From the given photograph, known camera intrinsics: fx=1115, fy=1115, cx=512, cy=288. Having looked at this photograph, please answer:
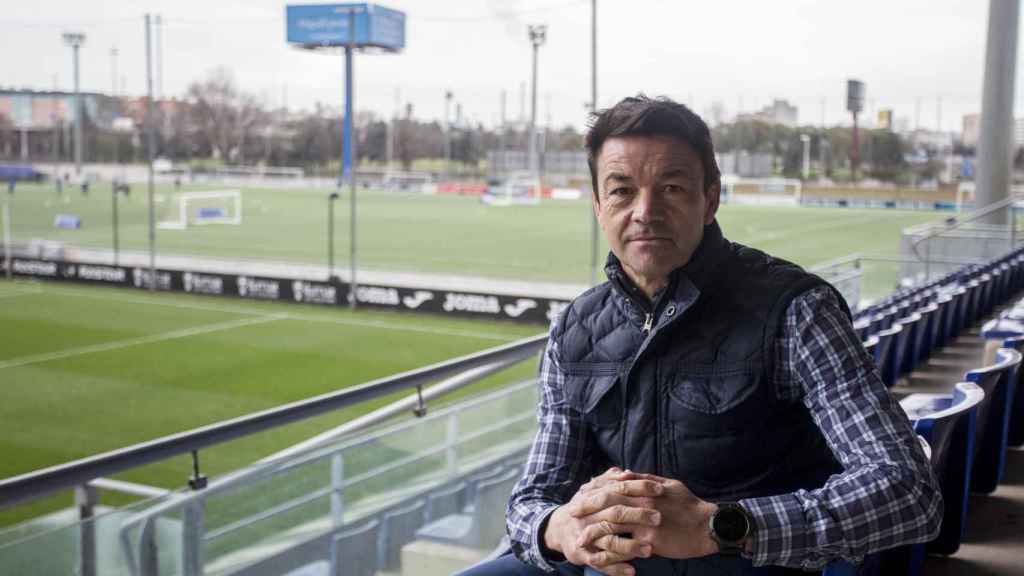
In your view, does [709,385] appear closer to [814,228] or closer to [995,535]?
[995,535]

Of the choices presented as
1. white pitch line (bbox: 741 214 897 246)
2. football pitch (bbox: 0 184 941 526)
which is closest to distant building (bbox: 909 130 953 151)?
football pitch (bbox: 0 184 941 526)

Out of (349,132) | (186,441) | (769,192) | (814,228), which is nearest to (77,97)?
(349,132)

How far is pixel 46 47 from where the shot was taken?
69.4ft

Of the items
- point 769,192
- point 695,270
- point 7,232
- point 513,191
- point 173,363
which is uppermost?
point 695,270

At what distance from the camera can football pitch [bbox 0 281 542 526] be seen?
8766 mm

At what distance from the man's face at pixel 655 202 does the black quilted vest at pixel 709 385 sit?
21mm

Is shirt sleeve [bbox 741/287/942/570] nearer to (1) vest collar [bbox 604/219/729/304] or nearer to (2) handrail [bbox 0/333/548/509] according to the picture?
(1) vest collar [bbox 604/219/729/304]

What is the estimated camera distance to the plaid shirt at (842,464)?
3.85ft

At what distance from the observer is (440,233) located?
86.5 ft

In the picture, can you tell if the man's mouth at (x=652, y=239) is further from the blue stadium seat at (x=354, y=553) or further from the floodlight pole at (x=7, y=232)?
the floodlight pole at (x=7, y=232)

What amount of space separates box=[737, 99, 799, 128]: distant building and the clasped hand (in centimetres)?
1760

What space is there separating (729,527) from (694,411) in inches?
5.8

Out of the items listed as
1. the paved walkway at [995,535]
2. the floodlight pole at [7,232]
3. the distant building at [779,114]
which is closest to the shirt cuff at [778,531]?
the paved walkway at [995,535]

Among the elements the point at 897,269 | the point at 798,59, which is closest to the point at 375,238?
the point at 798,59
